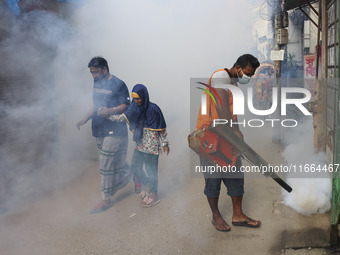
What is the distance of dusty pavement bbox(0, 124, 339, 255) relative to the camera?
11.7 ft

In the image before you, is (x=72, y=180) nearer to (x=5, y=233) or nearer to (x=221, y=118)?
(x=5, y=233)

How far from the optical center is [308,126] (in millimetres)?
8938

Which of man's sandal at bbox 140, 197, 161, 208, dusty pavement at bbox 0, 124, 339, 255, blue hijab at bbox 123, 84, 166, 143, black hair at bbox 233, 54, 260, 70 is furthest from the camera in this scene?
man's sandal at bbox 140, 197, 161, 208

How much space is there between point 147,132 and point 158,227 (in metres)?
1.06

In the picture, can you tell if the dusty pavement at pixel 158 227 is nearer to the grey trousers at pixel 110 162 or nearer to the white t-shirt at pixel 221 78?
the grey trousers at pixel 110 162

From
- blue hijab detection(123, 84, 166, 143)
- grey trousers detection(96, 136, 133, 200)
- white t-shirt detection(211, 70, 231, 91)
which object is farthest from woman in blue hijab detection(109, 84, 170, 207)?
white t-shirt detection(211, 70, 231, 91)

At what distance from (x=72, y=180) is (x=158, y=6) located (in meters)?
3.75

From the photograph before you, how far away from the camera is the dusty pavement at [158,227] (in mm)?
3572

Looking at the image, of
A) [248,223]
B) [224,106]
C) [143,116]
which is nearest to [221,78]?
[224,106]

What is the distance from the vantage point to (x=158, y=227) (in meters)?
4.04

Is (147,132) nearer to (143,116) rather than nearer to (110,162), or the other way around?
(143,116)

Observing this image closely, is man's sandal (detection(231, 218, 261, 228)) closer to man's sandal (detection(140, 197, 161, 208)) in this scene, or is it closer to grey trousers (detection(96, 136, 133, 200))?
man's sandal (detection(140, 197, 161, 208))

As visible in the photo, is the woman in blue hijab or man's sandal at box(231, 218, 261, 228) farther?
the woman in blue hijab

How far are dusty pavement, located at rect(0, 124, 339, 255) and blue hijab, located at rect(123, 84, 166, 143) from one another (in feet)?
2.90
